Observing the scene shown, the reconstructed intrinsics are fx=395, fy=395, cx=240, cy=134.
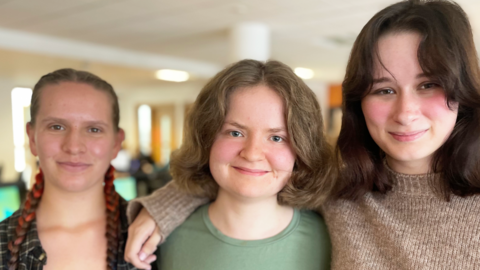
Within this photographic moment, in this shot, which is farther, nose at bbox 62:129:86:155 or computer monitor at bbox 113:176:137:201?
computer monitor at bbox 113:176:137:201

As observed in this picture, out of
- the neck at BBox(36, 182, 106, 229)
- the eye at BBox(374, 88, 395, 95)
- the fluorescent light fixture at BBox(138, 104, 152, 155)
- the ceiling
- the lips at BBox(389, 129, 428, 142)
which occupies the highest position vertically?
the ceiling

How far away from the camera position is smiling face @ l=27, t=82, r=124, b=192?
1358 millimetres

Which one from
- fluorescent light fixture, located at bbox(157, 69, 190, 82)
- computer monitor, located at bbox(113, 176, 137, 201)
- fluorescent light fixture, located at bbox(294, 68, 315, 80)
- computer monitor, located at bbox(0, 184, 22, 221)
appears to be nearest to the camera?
computer monitor, located at bbox(0, 184, 22, 221)

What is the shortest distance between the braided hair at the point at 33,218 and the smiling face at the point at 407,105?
0.96m

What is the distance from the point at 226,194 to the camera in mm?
1354

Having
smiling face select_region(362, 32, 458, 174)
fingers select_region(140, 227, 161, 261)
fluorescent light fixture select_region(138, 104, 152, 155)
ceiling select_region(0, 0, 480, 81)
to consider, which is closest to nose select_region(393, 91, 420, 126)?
smiling face select_region(362, 32, 458, 174)

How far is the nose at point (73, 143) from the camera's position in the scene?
1345mm

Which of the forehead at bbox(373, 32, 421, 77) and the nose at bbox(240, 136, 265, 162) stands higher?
A: the forehead at bbox(373, 32, 421, 77)

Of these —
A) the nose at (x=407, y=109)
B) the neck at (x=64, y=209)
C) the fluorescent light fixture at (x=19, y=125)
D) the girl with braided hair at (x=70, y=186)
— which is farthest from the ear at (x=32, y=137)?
the fluorescent light fixture at (x=19, y=125)

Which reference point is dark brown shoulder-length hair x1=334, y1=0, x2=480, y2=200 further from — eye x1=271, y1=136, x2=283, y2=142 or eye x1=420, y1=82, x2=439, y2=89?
eye x1=271, y1=136, x2=283, y2=142

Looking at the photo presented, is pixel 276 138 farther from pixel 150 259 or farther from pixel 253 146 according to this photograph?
pixel 150 259

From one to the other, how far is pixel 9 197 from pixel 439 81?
107 inches

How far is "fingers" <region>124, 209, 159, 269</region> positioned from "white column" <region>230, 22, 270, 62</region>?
325 cm

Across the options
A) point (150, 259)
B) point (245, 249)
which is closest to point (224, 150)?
point (245, 249)
